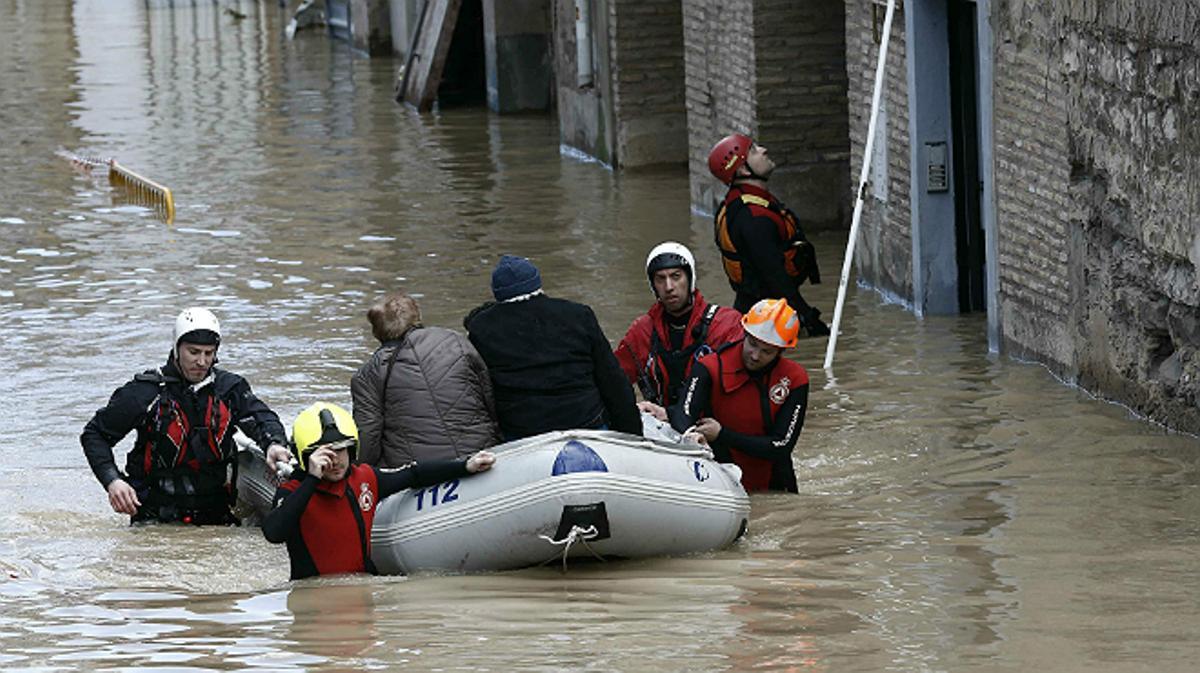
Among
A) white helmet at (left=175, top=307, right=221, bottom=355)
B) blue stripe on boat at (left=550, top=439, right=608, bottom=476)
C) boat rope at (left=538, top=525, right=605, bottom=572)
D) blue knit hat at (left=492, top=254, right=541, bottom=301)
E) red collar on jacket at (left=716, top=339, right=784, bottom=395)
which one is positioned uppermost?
blue knit hat at (left=492, top=254, right=541, bottom=301)

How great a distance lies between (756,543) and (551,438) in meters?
1.05

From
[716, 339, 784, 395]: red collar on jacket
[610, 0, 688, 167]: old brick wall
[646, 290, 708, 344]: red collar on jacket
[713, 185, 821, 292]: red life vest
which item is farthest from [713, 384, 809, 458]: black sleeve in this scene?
Answer: [610, 0, 688, 167]: old brick wall

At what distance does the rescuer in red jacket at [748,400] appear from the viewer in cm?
948

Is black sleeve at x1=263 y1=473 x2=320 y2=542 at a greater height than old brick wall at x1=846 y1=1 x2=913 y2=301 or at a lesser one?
lesser

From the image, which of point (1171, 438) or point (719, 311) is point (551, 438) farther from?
point (1171, 438)

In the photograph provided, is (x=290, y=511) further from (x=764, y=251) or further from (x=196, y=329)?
(x=764, y=251)

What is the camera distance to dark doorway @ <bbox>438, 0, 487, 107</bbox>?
29.6 meters

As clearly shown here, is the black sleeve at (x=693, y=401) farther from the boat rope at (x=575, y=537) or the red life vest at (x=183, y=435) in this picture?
the red life vest at (x=183, y=435)

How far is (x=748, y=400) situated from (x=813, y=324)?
4.55 meters

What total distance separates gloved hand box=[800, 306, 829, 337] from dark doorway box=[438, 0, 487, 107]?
Answer: 619 inches

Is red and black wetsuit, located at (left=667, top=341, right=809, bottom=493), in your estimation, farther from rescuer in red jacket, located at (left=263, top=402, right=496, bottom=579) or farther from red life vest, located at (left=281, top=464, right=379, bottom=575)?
red life vest, located at (left=281, top=464, right=379, bottom=575)

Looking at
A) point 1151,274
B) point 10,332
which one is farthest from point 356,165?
point 1151,274

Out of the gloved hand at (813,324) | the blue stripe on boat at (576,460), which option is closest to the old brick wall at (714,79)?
the gloved hand at (813,324)

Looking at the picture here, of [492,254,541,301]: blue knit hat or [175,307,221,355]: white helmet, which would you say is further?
[175,307,221,355]: white helmet
